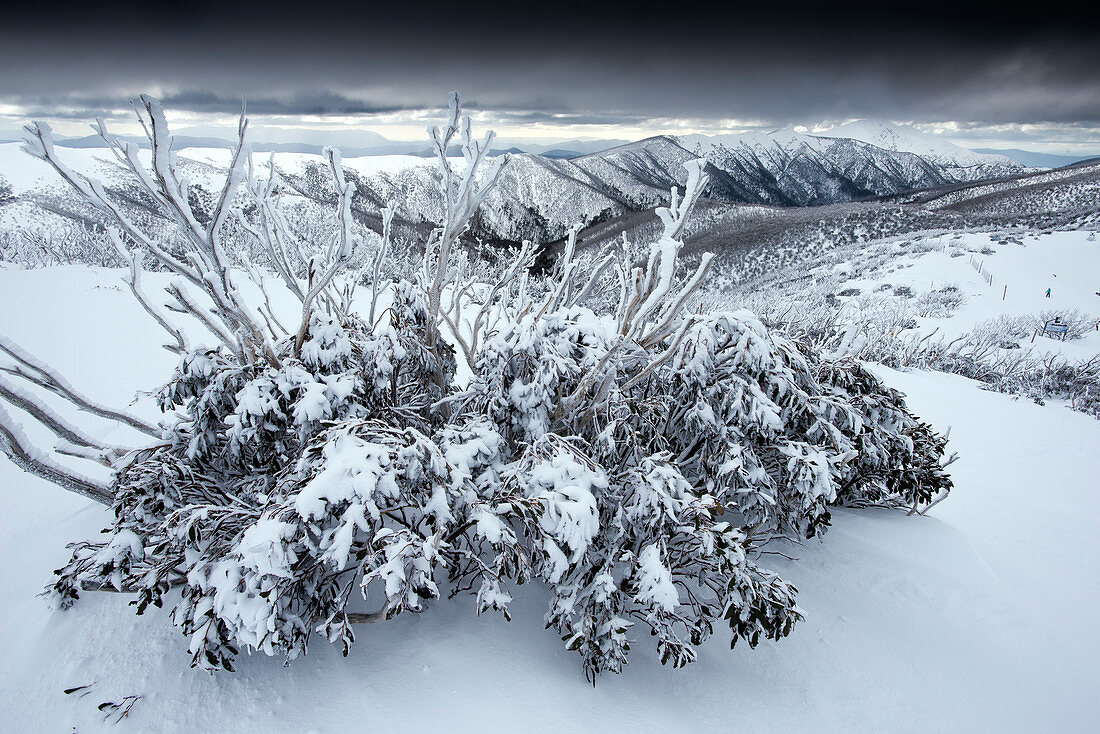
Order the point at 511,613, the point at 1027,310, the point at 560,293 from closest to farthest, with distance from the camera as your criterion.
Answer: the point at 511,613
the point at 560,293
the point at 1027,310

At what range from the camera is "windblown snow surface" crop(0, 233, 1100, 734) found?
2383 millimetres

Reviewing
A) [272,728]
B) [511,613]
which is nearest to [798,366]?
[511,613]

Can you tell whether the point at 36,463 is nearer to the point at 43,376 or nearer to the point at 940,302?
the point at 43,376

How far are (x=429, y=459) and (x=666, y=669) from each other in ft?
6.41

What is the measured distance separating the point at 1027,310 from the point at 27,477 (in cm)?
2603

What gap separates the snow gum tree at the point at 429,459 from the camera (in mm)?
2289

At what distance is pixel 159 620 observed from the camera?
2756 millimetres

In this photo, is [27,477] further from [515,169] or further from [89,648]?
[515,169]

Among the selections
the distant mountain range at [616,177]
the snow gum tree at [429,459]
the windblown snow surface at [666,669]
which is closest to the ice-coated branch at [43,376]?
the snow gum tree at [429,459]

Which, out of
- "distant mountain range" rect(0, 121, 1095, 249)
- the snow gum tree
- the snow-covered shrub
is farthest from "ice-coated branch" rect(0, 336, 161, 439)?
"distant mountain range" rect(0, 121, 1095, 249)

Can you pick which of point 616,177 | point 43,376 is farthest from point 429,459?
point 616,177

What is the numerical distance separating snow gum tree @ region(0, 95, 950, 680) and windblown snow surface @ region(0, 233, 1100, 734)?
22 cm

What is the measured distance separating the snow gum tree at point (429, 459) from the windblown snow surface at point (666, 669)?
0.22 m

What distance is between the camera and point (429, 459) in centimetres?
253
